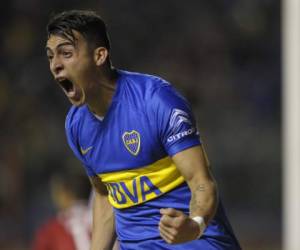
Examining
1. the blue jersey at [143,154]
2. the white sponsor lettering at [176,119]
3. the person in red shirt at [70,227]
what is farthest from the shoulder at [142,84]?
the person in red shirt at [70,227]

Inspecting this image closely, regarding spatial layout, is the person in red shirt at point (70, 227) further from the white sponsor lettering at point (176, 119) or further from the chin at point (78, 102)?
the white sponsor lettering at point (176, 119)

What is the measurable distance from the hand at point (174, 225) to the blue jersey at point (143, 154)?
377 millimetres

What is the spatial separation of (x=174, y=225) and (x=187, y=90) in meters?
7.91

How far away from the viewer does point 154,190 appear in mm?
4164

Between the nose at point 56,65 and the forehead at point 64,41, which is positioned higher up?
the forehead at point 64,41

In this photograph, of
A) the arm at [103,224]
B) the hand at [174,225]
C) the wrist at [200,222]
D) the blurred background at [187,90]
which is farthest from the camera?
the blurred background at [187,90]

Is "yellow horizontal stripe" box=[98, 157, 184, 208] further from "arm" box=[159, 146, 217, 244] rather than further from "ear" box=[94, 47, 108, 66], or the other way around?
"ear" box=[94, 47, 108, 66]

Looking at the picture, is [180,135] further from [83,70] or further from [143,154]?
[83,70]

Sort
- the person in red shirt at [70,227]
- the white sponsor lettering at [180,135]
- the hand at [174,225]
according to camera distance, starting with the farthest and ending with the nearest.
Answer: the person in red shirt at [70,227] → the white sponsor lettering at [180,135] → the hand at [174,225]

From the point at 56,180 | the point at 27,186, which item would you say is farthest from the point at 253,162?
the point at 56,180

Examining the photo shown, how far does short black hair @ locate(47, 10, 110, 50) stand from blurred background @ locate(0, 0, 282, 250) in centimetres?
777

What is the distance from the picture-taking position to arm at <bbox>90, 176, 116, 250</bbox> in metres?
4.57

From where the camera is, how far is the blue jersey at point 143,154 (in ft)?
13.1

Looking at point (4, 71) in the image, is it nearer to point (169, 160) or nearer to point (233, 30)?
point (233, 30)
